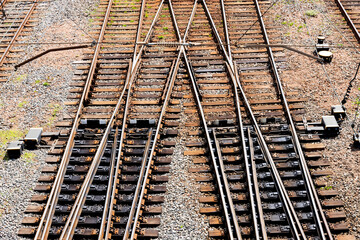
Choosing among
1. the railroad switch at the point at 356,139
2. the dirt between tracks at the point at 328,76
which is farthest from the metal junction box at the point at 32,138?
the railroad switch at the point at 356,139

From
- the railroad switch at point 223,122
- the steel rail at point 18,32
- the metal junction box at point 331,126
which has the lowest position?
the metal junction box at point 331,126

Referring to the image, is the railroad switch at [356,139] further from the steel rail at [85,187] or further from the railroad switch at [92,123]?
the railroad switch at [92,123]

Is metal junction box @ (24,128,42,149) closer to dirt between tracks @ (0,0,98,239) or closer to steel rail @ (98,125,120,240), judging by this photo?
dirt between tracks @ (0,0,98,239)

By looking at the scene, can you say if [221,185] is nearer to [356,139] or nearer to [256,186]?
[256,186]

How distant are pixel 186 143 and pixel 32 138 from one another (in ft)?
14.8

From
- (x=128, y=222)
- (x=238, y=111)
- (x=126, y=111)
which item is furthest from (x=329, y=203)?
(x=126, y=111)

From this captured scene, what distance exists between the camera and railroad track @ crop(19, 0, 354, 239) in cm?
911

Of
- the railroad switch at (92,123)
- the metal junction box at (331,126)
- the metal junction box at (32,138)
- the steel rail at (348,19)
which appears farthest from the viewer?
the steel rail at (348,19)

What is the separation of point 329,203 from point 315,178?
834 millimetres

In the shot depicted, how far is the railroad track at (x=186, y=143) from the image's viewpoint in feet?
29.9

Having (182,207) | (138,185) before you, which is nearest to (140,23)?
(138,185)

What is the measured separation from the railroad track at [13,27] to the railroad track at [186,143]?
→ 9.64 ft

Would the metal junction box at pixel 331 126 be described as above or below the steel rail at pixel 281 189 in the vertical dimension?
above

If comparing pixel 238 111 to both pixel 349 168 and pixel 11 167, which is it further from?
pixel 11 167
